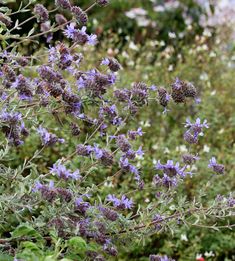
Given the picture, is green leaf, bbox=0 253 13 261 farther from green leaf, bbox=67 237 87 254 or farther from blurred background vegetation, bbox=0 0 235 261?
blurred background vegetation, bbox=0 0 235 261

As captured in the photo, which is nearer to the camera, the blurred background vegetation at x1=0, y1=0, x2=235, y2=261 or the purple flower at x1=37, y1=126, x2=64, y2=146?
the purple flower at x1=37, y1=126, x2=64, y2=146

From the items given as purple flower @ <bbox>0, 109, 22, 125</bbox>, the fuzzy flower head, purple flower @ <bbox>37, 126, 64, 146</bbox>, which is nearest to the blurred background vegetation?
the fuzzy flower head

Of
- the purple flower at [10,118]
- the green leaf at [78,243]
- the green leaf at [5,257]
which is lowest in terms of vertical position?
the green leaf at [5,257]

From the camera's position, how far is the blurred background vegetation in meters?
3.50

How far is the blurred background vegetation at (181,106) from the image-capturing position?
138 inches

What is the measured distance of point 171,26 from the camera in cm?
716

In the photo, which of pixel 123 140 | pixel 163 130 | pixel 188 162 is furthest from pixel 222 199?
pixel 163 130

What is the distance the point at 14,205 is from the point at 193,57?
11.7 ft

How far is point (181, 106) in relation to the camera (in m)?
4.80

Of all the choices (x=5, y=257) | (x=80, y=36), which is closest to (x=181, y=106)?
(x=80, y=36)

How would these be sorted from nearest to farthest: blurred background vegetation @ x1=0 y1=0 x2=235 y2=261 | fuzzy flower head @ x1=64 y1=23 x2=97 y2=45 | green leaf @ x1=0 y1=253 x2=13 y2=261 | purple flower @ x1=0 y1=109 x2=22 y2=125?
green leaf @ x1=0 y1=253 x2=13 y2=261 < purple flower @ x1=0 y1=109 x2=22 y2=125 < fuzzy flower head @ x1=64 y1=23 x2=97 y2=45 < blurred background vegetation @ x1=0 y1=0 x2=235 y2=261

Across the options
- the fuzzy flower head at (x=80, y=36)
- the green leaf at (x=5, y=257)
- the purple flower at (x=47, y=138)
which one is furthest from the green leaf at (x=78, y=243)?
the fuzzy flower head at (x=80, y=36)

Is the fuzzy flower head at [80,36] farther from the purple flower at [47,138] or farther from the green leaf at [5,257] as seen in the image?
the green leaf at [5,257]

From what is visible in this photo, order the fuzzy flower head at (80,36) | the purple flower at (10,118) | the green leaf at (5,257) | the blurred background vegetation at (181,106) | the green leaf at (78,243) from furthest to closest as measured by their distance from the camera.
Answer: the blurred background vegetation at (181,106) < the fuzzy flower head at (80,36) < the purple flower at (10,118) < the green leaf at (5,257) < the green leaf at (78,243)
